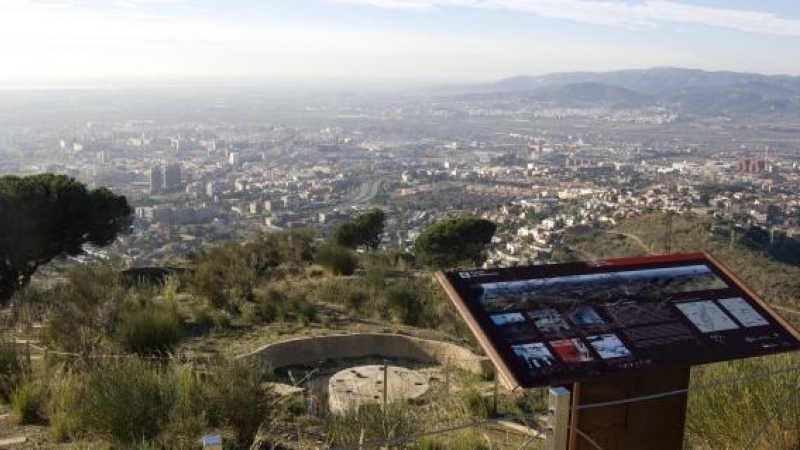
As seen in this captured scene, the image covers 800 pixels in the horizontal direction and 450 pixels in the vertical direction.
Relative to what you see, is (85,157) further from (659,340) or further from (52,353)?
(659,340)

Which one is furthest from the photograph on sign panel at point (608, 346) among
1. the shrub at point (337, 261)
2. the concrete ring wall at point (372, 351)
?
the shrub at point (337, 261)

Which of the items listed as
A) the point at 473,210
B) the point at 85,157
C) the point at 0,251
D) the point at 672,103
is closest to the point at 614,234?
the point at 473,210

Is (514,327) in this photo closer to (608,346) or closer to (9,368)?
(608,346)

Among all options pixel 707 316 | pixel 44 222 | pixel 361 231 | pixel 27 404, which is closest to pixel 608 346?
pixel 707 316

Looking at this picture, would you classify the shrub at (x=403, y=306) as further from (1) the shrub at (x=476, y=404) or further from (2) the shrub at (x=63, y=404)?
(2) the shrub at (x=63, y=404)

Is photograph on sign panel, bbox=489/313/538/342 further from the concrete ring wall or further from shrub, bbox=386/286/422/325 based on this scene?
shrub, bbox=386/286/422/325
